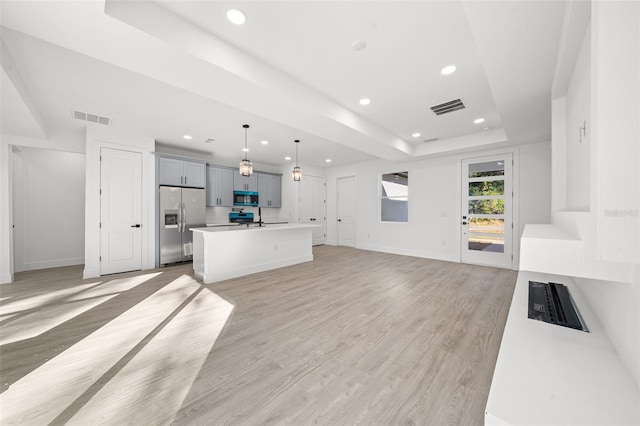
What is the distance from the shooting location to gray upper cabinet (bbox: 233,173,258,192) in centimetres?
668

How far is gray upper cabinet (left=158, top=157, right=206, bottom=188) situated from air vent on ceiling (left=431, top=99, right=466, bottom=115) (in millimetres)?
5158

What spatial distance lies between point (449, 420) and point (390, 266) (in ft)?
12.5

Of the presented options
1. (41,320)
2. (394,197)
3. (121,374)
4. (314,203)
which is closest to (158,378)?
(121,374)

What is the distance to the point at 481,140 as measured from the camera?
487 centimetres

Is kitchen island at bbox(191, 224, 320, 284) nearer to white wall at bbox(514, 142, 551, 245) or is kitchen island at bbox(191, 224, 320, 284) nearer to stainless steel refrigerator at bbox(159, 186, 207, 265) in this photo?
stainless steel refrigerator at bbox(159, 186, 207, 265)

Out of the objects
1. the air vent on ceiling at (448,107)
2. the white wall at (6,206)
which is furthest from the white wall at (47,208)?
the air vent on ceiling at (448,107)

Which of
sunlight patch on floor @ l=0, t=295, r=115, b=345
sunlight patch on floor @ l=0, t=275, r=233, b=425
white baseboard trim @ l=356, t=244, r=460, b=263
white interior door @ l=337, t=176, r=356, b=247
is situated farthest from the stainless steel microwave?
sunlight patch on floor @ l=0, t=275, r=233, b=425

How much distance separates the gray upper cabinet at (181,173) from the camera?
516 cm

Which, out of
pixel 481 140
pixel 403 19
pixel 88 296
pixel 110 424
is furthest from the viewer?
pixel 481 140

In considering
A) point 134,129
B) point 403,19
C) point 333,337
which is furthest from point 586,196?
point 134,129

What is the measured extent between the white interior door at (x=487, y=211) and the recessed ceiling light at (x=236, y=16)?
5398mm

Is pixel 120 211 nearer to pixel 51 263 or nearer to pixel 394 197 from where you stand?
pixel 51 263

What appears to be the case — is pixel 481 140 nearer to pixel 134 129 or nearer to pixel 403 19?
pixel 403 19

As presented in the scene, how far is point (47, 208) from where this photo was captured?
5.09 metres
